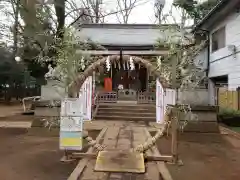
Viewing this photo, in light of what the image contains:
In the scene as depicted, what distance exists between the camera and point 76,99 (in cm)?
684

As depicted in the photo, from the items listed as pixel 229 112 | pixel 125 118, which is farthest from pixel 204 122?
pixel 125 118

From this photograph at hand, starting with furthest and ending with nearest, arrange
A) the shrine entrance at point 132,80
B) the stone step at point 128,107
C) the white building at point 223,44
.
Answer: the shrine entrance at point 132,80
the stone step at point 128,107
the white building at point 223,44

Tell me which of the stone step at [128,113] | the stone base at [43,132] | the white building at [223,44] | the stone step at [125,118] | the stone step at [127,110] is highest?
the white building at [223,44]

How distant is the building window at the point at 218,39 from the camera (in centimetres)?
1662

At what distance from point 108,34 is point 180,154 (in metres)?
13.0

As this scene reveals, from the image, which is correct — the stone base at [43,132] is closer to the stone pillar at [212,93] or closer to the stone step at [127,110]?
the stone step at [127,110]

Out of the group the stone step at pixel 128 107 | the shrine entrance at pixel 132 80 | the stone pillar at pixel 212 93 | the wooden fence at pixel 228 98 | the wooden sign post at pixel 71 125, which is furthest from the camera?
the shrine entrance at pixel 132 80

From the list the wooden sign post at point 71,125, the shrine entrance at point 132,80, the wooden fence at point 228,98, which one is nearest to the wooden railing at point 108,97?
the shrine entrance at point 132,80

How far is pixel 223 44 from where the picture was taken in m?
16.5

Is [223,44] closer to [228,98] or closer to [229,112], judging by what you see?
[228,98]

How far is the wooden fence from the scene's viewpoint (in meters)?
13.8

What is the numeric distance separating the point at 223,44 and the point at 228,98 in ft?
10.3

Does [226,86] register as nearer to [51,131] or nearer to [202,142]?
[202,142]

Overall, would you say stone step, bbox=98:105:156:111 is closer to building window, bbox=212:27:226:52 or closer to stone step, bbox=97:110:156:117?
stone step, bbox=97:110:156:117
